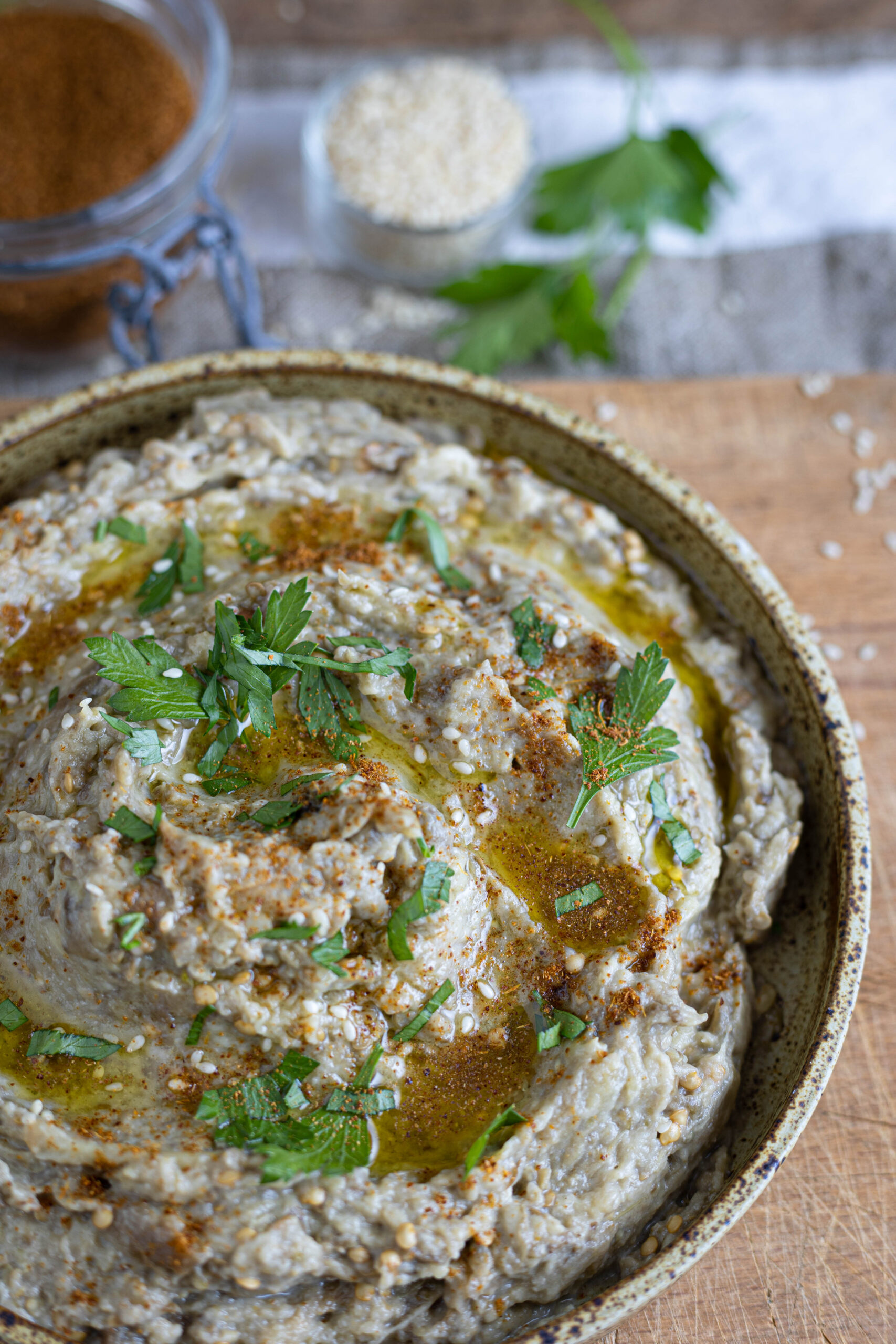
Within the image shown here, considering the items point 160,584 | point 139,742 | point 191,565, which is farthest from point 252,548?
point 139,742

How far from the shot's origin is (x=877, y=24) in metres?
7.97

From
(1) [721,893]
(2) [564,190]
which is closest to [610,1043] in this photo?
(1) [721,893]

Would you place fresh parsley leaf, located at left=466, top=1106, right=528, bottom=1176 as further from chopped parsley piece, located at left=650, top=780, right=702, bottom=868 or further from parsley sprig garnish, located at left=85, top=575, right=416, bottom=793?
parsley sprig garnish, located at left=85, top=575, right=416, bottom=793

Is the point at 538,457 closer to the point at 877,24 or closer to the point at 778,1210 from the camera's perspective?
the point at 778,1210

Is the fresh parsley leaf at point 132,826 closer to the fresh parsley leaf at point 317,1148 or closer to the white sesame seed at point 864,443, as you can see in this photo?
the fresh parsley leaf at point 317,1148

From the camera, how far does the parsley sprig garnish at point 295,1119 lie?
137 inches

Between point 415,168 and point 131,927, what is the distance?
17.1ft

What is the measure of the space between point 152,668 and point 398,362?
1.78 metres

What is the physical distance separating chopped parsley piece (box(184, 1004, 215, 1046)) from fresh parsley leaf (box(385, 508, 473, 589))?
1809 millimetres

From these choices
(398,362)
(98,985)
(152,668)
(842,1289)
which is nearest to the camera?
(98,985)

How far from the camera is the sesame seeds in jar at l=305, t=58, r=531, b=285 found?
680cm

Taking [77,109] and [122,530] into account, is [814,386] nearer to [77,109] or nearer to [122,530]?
[122,530]

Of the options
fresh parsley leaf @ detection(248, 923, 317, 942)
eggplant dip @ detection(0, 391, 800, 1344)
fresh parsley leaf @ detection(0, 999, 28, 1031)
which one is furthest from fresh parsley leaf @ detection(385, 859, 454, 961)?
fresh parsley leaf @ detection(0, 999, 28, 1031)

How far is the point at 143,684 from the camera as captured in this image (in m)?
3.89
